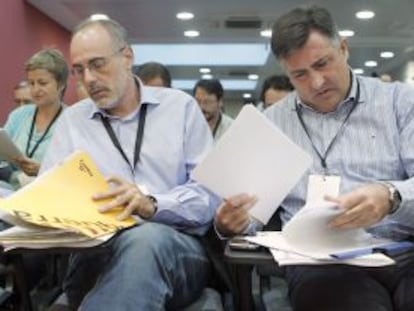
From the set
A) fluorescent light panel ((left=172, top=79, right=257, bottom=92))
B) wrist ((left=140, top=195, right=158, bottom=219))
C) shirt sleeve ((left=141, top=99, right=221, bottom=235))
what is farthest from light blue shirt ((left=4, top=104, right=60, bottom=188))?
fluorescent light panel ((left=172, top=79, right=257, bottom=92))

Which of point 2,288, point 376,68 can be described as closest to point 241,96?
point 376,68

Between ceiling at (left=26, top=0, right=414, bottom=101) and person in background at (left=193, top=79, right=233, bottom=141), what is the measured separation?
1.07 m

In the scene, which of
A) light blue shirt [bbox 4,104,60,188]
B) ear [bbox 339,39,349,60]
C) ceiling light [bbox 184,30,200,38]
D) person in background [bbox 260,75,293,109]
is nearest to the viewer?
ear [bbox 339,39,349,60]

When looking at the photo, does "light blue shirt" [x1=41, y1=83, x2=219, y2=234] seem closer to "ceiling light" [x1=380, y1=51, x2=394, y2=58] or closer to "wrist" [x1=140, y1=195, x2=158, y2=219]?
"wrist" [x1=140, y1=195, x2=158, y2=219]

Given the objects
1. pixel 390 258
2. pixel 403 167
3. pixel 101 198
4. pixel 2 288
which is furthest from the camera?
pixel 2 288

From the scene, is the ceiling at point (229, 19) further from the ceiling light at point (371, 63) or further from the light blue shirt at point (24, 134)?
the light blue shirt at point (24, 134)

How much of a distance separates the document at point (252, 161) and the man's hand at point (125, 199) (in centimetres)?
15

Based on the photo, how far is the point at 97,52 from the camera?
1.65 metres

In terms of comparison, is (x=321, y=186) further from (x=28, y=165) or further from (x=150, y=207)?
(x=28, y=165)

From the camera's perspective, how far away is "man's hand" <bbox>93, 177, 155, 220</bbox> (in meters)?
1.27

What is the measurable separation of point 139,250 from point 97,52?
2.40ft

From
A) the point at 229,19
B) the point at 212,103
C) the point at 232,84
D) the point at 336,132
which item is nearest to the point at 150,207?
the point at 336,132

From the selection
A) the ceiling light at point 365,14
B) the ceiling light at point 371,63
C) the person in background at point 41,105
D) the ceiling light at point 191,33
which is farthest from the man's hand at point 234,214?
the ceiling light at point 371,63

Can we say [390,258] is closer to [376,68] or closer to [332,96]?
[332,96]
